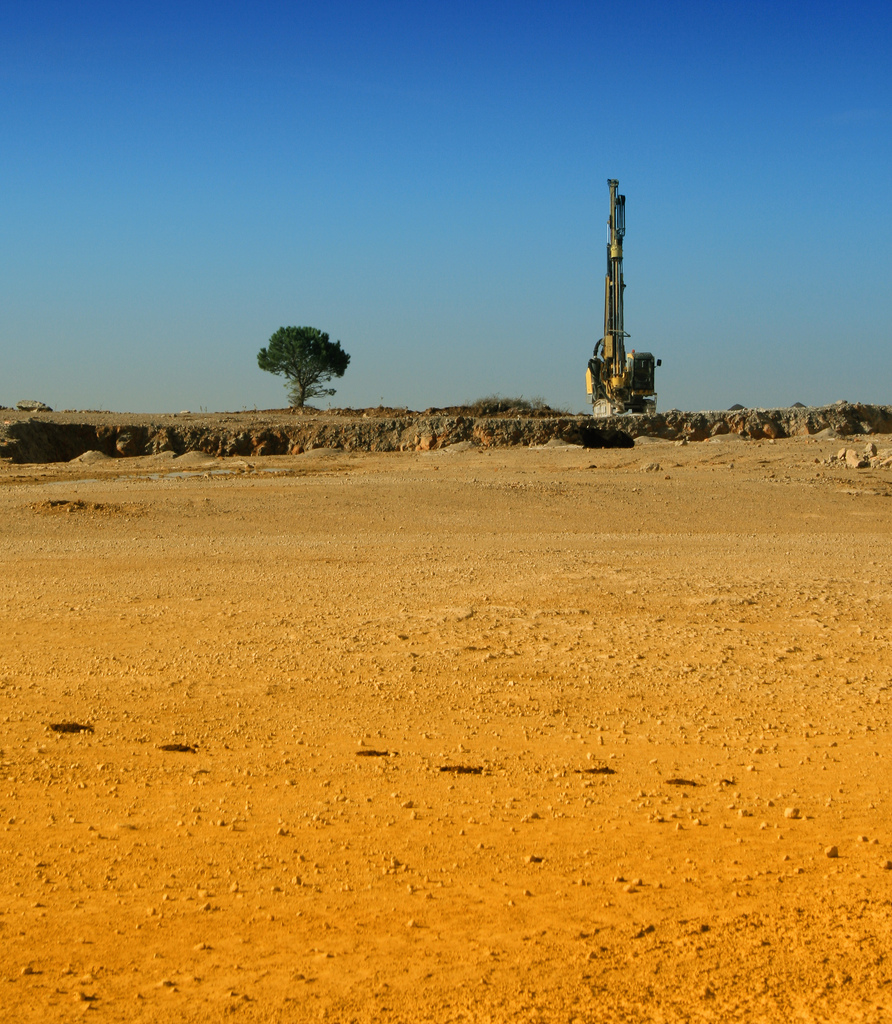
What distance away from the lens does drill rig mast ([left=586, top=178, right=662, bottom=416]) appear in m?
32.6

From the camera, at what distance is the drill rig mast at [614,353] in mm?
32562

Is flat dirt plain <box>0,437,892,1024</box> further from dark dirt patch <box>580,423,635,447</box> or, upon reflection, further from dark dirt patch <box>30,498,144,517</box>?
dark dirt patch <box>580,423,635,447</box>

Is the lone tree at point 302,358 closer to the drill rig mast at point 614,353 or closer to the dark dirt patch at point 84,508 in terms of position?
the drill rig mast at point 614,353

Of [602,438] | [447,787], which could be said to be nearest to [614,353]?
[602,438]

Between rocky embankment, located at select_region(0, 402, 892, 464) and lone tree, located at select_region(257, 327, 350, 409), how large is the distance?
29.0 m

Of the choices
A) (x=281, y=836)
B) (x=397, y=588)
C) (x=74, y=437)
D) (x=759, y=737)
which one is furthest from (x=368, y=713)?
(x=74, y=437)

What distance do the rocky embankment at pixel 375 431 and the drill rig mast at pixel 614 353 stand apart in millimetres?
2013

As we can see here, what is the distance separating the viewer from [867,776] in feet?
15.7

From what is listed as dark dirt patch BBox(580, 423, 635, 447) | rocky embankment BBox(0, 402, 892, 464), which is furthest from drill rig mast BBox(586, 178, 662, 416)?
dark dirt patch BBox(580, 423, 635, 447)

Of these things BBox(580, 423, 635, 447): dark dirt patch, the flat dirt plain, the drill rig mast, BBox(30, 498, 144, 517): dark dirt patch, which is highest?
the drill rig mast

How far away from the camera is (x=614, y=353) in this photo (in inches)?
1332

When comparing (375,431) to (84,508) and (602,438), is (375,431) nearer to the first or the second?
(602,438)

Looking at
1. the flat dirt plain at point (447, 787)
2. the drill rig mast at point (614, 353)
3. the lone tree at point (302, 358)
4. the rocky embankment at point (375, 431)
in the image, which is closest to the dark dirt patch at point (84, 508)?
the flat dirt plain at point (447, 787)

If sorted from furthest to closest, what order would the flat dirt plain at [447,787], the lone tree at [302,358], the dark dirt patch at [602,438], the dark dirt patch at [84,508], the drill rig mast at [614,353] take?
the lone tree at [302,358] → the drill rig mast at [614,353] → the dark dirt patch at [602,438] → the dark dirt patch at [84,508] → the flat dirt plain at [447,787]
